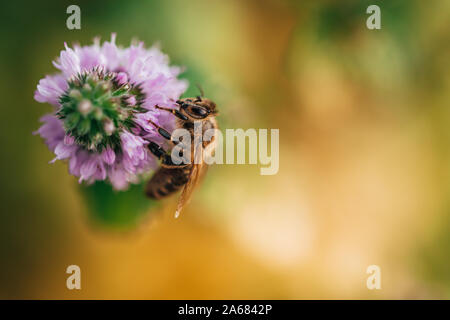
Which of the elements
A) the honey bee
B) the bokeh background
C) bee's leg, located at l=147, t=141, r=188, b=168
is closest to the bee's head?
the honey bee

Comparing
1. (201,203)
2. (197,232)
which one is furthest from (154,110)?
(197,232)

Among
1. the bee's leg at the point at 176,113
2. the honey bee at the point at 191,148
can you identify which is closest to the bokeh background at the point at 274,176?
the honey bee at the point at 191,148

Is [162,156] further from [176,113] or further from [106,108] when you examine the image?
[106,108]

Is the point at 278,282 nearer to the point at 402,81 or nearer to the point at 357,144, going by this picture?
the point at 357,144

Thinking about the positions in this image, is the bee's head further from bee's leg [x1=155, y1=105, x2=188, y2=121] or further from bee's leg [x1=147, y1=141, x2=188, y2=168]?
bee's leg [x1=147, y1=141, x2=188, y2=168]

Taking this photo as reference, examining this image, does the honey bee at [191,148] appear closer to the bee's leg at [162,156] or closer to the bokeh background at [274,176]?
the bee's leg at [162,156]

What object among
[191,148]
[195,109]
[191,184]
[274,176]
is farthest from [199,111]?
[274,176]
